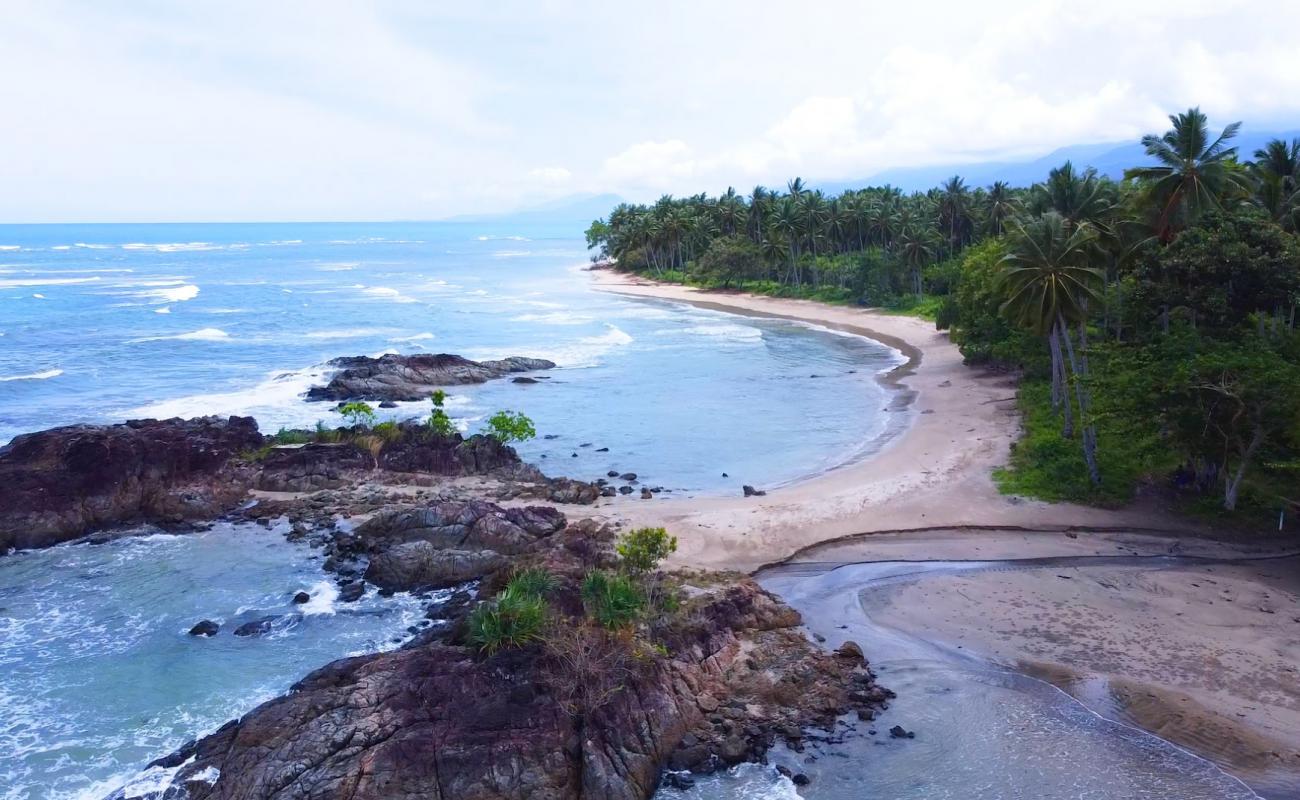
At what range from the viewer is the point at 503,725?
1628cm

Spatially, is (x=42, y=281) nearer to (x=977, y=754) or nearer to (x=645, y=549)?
(x=645, y=549)

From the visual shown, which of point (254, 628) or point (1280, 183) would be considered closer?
point (254, 628)

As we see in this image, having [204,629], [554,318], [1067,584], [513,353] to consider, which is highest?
[554,318]

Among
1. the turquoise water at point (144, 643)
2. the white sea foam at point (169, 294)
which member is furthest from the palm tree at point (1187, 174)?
the white sea foam at point (169, 294)

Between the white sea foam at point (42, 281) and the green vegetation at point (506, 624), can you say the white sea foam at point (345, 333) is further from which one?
the white sea foam at point (42, 281)

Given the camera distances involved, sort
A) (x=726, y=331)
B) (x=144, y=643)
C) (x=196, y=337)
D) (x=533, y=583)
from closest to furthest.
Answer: (x=533, y=583)
(x=144, y=643)
(x=196, y=337)
(x=726, y=331)

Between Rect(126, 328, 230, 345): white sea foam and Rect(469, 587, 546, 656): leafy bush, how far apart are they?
61.6m

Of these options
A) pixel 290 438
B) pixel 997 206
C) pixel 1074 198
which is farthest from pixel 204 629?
pixel 997 206

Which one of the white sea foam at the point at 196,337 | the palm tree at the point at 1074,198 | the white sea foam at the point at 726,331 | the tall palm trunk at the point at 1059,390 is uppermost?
the palm tree at the point at 1074,198

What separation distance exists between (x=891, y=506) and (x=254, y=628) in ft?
64.1

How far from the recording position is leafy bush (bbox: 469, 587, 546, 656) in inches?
715

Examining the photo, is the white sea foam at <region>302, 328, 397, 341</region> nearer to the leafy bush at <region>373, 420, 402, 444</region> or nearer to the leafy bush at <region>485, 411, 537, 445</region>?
the leafy bush at <region>373, 420, 402, 444</region>

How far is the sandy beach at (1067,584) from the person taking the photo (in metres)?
18.1

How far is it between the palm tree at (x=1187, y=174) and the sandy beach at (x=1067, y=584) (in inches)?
A: 409
